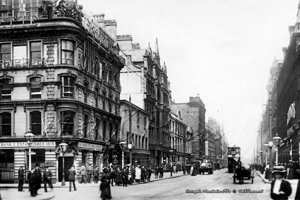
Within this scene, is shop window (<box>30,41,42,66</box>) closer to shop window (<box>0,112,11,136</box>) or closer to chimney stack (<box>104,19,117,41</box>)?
shop window (<box>0,112,11,136</box>)

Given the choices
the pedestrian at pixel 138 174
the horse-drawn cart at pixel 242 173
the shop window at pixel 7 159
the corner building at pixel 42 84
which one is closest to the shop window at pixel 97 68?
the corner building at pixel 42 84

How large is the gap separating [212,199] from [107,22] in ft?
146

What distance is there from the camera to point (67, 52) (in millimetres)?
42750

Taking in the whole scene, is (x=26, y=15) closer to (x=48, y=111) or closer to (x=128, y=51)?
(x=48, y=111)

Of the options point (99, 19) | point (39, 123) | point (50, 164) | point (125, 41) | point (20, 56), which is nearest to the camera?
point (50, 164)

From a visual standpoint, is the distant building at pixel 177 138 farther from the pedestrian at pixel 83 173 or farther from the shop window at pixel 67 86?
the pedestrian at pixel 83 173

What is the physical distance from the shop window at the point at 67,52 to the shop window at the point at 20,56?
11.3ft

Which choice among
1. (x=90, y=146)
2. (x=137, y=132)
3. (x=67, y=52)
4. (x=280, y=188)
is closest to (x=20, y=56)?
(x=67, y=52)

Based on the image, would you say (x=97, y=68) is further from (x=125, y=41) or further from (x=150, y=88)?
(x=150, y=88)

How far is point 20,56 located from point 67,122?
291 inches

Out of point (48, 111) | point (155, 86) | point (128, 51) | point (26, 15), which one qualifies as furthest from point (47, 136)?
point (155, 86)

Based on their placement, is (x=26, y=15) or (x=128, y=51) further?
(x=128, y=51)

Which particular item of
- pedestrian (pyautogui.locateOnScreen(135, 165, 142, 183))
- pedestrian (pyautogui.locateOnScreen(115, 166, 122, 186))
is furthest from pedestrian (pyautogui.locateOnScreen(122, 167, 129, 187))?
pedestrian (pyautogui.locateOnScreen(135, 165, 142, 183))

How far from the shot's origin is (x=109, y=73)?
55250 mm
